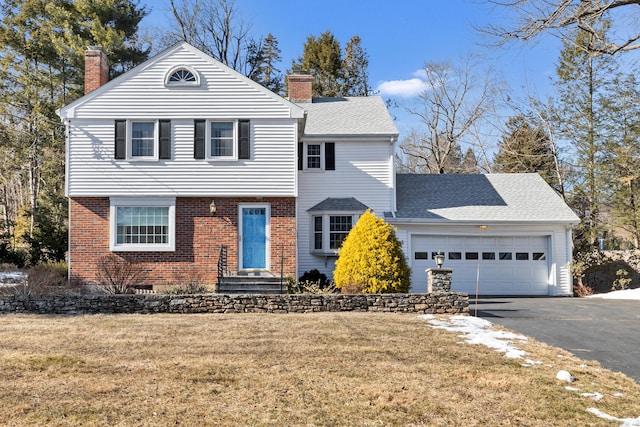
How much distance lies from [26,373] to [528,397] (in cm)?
599

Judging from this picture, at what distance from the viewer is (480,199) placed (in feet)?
64.6

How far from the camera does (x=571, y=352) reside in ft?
27.2

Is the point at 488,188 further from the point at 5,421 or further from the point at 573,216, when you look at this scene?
the point at 5,421

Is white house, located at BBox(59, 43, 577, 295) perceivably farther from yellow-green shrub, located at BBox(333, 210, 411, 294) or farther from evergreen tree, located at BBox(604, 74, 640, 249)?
evergreen tree, located at BBox(604, 74, 640, 249)

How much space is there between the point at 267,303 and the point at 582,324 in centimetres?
693

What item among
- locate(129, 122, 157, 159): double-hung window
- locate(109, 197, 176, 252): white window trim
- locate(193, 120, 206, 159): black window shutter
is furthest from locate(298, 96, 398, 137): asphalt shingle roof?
locate(109, 197, 176, 252): white window trim

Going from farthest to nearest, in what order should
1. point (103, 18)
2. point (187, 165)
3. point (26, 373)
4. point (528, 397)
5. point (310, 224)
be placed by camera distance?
point (103, 18) → point (310, 224) → point (187, 165) → point (26, 373) → point (528, 397)

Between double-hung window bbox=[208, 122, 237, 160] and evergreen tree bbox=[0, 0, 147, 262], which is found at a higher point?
evergreen tree bbox=[0, 0, 147, 262]

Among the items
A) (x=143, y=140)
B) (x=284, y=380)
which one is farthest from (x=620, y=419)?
(x=143, y=140)

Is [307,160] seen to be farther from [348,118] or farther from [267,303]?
[267,303]

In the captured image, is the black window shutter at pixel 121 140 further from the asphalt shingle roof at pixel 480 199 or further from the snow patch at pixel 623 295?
the snow patch at pixel 623 295

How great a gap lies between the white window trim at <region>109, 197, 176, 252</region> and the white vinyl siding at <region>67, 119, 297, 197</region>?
0.74 ft

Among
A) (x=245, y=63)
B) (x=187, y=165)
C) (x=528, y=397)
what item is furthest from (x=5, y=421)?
(x=245, y=63)

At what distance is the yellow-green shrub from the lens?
504 inches
